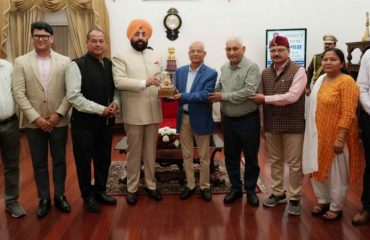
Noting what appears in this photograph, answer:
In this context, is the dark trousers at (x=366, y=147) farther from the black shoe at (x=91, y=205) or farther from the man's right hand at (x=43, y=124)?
the man's right hand at (x=43, y=124)

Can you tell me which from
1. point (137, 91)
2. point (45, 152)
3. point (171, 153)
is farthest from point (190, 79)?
point (45, 152)

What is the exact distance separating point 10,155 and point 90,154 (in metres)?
0.65

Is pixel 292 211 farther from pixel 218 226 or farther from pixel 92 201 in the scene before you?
pixel 92 201

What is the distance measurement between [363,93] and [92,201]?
95.6 inches

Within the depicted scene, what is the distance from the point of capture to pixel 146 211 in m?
3.18

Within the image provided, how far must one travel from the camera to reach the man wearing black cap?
9.55 ft

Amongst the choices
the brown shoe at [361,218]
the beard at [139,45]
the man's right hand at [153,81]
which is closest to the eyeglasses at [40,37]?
the beard at [139,45]

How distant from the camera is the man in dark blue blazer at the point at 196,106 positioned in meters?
3.16

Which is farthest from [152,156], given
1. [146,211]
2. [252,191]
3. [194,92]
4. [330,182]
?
[330,182]

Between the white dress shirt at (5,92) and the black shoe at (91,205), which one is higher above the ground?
the white dress shirt at (5,92)

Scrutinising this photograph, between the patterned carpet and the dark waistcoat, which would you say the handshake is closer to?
the dark waistcoat

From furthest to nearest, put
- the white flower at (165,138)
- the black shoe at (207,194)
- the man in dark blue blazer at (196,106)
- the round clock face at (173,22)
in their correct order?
the round clock face at (173,22)
the white flower at (165,138)
the black shoe at (207,194)
the man in dark blue blazer at (196,106)

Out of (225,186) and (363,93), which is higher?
(363,93)

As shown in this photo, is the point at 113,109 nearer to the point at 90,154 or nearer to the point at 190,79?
the point at 90,154
